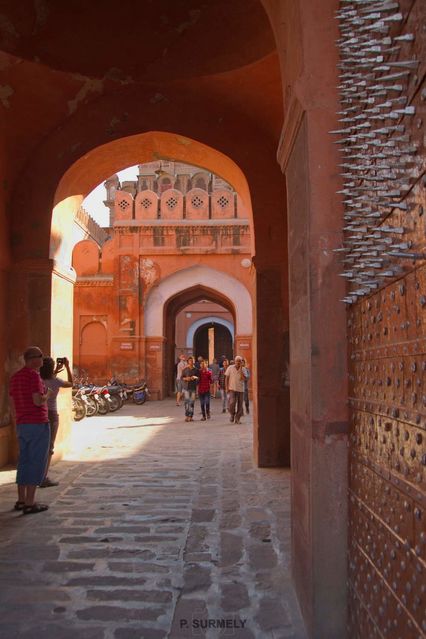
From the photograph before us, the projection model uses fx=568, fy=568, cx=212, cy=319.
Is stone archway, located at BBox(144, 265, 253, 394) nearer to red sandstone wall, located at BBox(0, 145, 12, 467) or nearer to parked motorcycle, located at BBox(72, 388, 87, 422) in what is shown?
parked motorcycle, located at BBox(72, 388, 87, 422)

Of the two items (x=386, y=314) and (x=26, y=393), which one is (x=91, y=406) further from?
(x=386, y=314)

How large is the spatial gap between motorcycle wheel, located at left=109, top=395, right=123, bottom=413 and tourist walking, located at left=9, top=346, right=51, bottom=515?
10960 mm

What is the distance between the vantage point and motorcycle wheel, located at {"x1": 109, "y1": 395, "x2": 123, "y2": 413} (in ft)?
52.0

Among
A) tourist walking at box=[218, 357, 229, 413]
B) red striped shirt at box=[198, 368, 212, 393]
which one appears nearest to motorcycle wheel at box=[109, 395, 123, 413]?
tourist walking at box=[218, 357, 229, 413]

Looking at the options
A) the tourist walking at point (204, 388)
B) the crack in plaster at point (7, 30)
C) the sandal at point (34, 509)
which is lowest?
the sandal at point (34, 509)

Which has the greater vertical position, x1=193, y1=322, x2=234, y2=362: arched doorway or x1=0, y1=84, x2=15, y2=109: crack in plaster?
x1=0, y1=84, x2=15, y2=109: crack in plaster

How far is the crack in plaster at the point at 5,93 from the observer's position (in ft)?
21.9

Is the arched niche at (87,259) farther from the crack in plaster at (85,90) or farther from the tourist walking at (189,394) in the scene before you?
the crack in plaster at (85,90)

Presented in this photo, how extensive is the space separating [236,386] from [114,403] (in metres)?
5.60

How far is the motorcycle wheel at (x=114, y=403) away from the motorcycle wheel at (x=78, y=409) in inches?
97.2

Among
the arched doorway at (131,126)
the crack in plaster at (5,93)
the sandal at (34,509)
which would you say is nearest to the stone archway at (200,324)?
the arched doorway at (131,126)

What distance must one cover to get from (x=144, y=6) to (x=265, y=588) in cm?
597

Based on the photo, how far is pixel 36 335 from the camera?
7.19 metres

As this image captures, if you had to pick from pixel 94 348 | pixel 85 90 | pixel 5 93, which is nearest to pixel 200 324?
pixel 94 348
